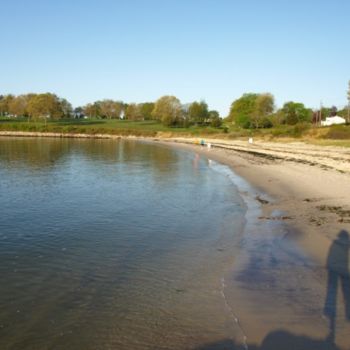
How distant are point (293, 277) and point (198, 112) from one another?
12411 cm

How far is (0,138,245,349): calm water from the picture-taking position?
6.15 m

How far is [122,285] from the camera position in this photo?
26.5ft

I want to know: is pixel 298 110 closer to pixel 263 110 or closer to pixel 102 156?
pixel 263 110

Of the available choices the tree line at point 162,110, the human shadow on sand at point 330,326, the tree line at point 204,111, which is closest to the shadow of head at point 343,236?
the human shadow on sand at point 330,326

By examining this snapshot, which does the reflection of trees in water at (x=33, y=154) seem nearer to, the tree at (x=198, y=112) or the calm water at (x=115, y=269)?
the calm water at (x=115, y=269)

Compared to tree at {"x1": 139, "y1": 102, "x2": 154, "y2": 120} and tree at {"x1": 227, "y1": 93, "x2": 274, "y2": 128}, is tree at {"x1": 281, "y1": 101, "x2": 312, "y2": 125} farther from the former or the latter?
tree at {"x1": 139, "y1": 102, "x2": 154, "y2": 120}

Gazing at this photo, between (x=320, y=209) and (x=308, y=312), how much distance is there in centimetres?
846

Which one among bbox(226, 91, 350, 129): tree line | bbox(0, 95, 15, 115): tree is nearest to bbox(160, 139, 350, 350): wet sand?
bbox(226, 91, 350, 129): tree line

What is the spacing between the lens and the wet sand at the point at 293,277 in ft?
19.4

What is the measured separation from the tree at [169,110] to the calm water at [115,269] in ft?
346

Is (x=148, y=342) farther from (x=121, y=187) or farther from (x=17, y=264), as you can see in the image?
(x=121, y=187)

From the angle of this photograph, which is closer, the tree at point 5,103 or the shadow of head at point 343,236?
the shadow of head at point 343,236

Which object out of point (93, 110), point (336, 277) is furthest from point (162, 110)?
point (336, 277)

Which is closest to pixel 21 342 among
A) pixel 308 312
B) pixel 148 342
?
pixel 148 342
